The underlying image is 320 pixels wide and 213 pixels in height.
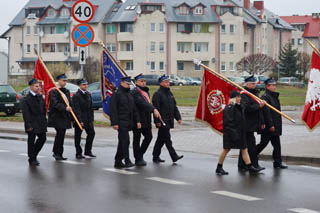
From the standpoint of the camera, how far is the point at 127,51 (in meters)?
101

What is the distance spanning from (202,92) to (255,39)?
95905 mm

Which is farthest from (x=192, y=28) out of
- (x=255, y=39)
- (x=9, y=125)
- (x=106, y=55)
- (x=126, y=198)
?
(x=126, y=198)

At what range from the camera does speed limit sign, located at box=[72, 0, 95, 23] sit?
19297 mm

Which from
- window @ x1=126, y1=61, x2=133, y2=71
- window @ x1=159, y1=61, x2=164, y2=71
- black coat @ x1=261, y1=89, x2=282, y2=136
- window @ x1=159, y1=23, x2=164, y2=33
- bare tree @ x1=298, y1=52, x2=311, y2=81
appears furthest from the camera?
window @ x1=126, y1=61, x2=133, y2=71

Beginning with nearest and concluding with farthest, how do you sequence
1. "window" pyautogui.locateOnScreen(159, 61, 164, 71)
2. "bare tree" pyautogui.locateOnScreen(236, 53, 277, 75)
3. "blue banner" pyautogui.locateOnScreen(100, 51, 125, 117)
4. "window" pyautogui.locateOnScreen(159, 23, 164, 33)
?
"blue banner" pyautogui.locateOnScreen(100, 51, 125, 117), "bare tree" pyautogui.locateOnScreen(236, 53, 277, 75), "window" pyautogui.locateOnScreen(159, 23, 164, 33), "window" pyautogui.locateOnScreen(159, 61, 164, 71)

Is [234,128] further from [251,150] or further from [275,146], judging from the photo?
[275,146]

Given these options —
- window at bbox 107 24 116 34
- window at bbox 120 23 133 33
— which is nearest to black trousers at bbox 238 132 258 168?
window at bbox 120 23 133 33

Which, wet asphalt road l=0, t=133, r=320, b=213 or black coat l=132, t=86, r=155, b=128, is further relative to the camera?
black coat l=132, t=86, r=155, b=128

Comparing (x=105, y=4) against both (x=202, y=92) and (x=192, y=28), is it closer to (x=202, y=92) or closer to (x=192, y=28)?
(x=192, y=28)

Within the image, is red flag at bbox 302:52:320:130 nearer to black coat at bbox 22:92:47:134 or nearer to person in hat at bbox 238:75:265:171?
person in hat at bbox 238:75:265:171

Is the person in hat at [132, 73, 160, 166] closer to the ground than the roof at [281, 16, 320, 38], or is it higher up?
closer to the ground

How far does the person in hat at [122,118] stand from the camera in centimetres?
1327

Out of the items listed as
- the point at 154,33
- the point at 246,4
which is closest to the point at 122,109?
the point at 154,33

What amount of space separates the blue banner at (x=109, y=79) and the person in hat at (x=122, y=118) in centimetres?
207
